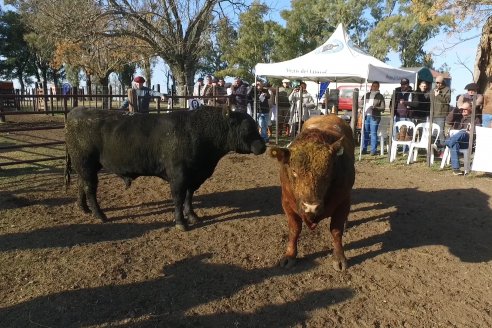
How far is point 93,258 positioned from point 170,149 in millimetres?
1636

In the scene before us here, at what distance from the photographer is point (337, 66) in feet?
41.8

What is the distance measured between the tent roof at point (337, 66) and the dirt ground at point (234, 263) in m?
6.01

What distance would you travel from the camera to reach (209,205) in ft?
20.6

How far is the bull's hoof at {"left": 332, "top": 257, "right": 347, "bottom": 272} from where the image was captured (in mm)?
4148

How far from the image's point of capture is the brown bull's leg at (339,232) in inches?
164

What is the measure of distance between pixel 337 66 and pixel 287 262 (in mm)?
9754

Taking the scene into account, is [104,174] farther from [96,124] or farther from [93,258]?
[93,258]

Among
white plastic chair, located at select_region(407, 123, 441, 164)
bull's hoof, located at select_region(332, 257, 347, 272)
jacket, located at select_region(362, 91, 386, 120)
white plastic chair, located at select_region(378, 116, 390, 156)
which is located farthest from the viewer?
white plastic chair, located at select_region(378, 116, 390, 156)

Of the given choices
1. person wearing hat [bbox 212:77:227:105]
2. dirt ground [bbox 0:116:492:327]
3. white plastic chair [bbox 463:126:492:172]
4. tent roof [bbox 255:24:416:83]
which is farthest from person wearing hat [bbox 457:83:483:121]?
person wearing hat [bbox 212:77:227:105]

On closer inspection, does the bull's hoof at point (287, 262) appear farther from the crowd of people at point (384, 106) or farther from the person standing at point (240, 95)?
the person standing at point (240, 95)

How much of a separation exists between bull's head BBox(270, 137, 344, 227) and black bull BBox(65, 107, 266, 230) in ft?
6.19

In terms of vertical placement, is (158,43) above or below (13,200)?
above

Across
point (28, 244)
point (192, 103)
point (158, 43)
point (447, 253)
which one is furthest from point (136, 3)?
point (447, 253)

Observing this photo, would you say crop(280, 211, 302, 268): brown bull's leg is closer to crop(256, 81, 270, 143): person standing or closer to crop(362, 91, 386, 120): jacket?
crop(362, 91, 386, 120): jacket
